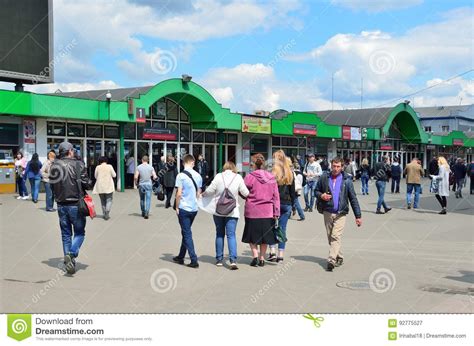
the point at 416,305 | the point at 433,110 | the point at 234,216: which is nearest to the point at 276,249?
the point at 234,216

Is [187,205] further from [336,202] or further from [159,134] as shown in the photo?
[159,134]

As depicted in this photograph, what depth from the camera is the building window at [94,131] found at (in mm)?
24047

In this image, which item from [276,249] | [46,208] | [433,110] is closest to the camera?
[276,249]

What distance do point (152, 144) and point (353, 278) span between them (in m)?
20.2

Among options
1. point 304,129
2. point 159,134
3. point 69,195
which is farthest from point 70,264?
point 304,129

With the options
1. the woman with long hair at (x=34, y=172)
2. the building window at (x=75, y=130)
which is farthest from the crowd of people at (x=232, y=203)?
the building window at (x=75, y=130)

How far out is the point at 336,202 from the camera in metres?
8.66

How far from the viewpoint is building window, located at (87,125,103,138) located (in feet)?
78.9

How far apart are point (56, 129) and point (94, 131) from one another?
2008 mm

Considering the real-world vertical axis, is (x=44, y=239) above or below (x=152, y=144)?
below

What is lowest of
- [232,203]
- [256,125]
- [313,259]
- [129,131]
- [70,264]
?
[313,259]

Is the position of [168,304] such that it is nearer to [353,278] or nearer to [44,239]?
[353,278]

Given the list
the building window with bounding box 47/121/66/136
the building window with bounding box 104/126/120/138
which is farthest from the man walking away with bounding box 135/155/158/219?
the building window with bounding box 104/126/120/138

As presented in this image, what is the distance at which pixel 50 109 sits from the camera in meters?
20.8
